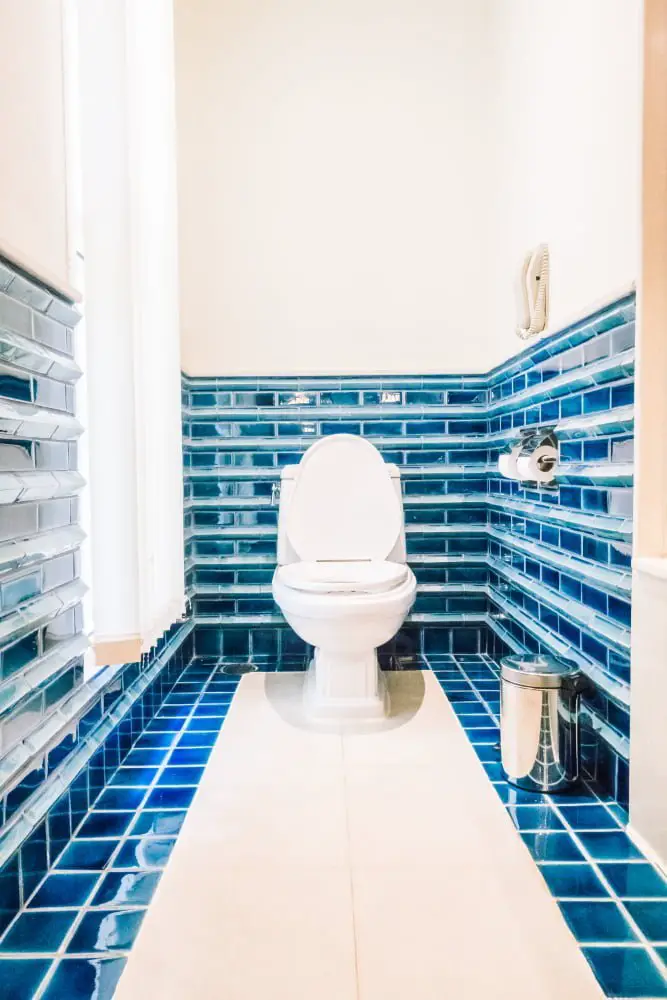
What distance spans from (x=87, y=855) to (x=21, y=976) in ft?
1.07

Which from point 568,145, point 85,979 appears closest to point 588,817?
point 85,979

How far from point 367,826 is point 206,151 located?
8.02ft

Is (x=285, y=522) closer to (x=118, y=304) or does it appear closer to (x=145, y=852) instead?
(x=118, y=304)

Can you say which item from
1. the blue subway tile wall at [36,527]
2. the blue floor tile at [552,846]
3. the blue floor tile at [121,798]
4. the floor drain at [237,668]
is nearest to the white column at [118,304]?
the blue subway tile wall at [36,527]

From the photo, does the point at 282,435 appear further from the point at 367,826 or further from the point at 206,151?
the point at 367,826

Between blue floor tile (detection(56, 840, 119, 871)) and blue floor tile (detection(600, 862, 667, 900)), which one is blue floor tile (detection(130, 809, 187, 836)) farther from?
blue floor tile (detection(600, 862, 667, 900))

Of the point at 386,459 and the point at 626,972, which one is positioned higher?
the point at 386,459

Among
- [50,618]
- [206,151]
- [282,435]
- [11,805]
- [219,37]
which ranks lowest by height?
[11,805]

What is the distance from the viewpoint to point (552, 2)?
6.39 ft

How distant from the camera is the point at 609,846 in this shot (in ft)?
4.47

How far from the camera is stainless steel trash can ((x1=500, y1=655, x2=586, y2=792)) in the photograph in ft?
5.29

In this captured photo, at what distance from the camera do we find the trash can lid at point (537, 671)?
1.61m

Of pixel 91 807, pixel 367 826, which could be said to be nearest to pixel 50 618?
pixel 91 807

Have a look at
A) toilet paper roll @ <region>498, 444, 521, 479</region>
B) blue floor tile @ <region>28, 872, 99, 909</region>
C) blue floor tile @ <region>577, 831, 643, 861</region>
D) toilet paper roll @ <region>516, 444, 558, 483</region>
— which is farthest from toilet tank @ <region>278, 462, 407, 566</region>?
blue floor tile @ <region>28, 872, 99, 909</region>
